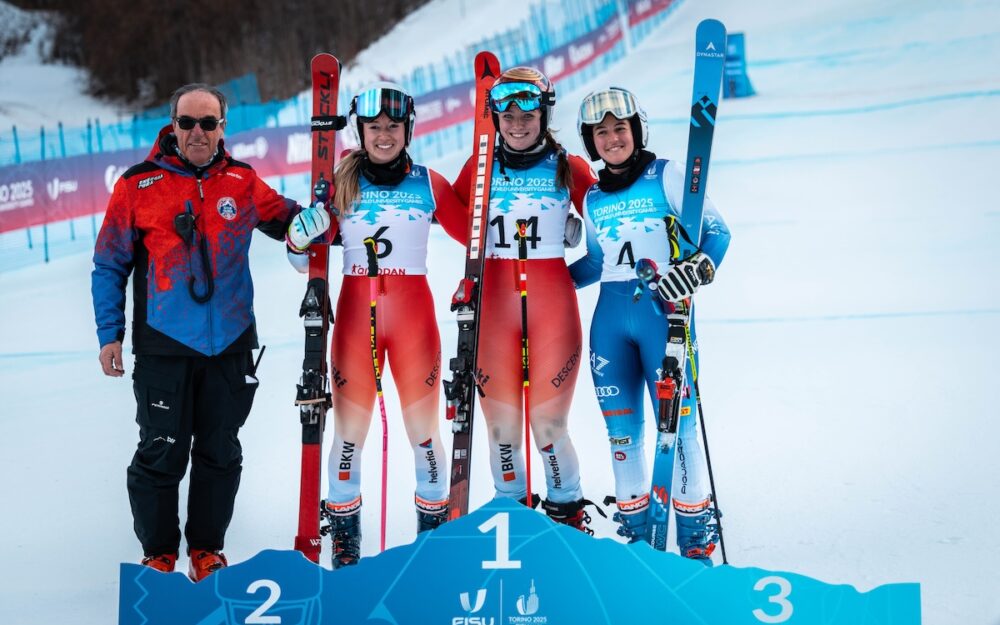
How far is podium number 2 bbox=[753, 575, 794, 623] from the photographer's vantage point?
2.67 metres

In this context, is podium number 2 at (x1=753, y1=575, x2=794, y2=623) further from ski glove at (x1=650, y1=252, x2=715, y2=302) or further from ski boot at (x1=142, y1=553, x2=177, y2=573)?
ski boot at (x1=142, y1=553, x2=177, y2=573)

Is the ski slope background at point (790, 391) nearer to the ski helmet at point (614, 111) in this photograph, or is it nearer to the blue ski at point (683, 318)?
the blue ski at point (683, 318)

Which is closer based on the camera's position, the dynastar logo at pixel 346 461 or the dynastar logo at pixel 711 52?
the dynastar logo at pixel 711 52

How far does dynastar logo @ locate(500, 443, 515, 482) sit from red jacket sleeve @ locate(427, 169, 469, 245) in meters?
0.74

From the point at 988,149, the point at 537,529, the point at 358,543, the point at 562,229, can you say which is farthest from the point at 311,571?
the point at 988,149

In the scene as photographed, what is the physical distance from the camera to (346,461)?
3674 millimetres

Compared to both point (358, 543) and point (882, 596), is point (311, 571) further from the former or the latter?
point (882, 596)

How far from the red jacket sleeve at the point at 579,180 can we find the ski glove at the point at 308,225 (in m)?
0.88

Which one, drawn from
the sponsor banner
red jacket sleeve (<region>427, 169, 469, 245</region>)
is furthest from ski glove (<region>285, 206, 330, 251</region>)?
the sponsor banner

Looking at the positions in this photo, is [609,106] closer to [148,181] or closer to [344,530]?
[148,181]

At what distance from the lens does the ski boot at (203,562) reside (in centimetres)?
354

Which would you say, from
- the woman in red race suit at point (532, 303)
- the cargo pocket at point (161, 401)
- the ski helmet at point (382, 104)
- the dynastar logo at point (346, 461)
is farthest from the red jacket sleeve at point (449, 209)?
the cargo pocket at point (161, 401)

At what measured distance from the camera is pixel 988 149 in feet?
37.2

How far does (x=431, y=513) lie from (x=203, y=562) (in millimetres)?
788
